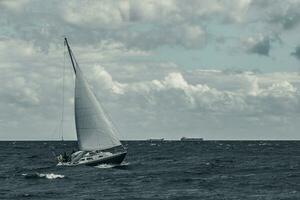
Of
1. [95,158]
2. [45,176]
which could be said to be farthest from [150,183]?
[95,158]

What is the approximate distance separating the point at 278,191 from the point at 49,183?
1127 inches

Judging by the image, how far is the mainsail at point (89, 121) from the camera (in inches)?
3728

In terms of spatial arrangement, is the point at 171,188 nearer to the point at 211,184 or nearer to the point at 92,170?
the point at 211,184

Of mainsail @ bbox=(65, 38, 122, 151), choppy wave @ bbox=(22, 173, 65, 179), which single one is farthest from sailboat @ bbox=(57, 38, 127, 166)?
choppy wave @ bbox=(22, 173, 65, 179)

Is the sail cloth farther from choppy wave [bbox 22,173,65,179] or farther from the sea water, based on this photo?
choppy wave [bbox 22,173,65,179]

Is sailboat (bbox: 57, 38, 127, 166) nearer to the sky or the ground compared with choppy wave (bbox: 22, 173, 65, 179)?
nearer to the sky

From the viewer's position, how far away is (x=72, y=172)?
302ft

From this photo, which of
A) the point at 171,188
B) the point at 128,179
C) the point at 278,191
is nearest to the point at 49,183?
the point at 128,179

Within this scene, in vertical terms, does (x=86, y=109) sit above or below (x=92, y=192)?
above

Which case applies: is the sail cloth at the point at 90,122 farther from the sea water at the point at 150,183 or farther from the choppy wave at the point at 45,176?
the choppy wave at the point at 45,176

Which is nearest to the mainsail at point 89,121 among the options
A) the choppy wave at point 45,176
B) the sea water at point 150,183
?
the sea water at point 150,183

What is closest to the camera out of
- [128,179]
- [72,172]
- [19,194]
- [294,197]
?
[294,197]

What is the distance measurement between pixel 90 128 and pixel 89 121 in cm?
108

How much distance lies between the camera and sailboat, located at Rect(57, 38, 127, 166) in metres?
94.8
